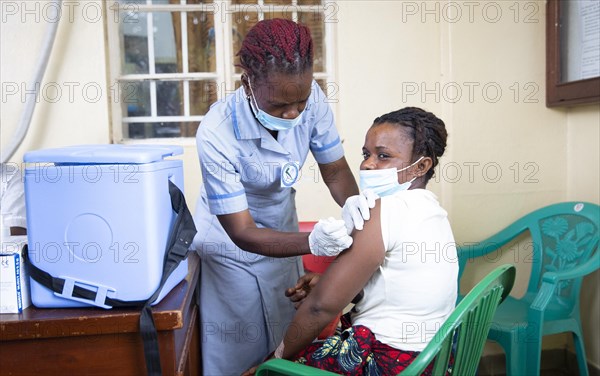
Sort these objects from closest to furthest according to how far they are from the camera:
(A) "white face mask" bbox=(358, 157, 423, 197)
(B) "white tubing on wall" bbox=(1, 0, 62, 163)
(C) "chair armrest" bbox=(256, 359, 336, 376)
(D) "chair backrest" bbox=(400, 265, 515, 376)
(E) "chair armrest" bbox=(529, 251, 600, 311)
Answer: (D) "chair backrest" bbox=(400, 265, 515, 376) < (C) "chair armrest" bbox=(256, 359, 336, 376) < (A) "white face mask" bbox=(358, 157, 423, 197) < (E) "chair armrest" bbox=(529, 251, 600, 311) < (B) "white tubing on wall" bbox=(1, 0, 62, 163)

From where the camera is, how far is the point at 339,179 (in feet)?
6.15

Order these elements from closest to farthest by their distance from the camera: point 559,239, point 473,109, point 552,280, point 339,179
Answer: point 339,179, point 552,280, point 559,239, point 473,109

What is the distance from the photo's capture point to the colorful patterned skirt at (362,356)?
4.12 ft

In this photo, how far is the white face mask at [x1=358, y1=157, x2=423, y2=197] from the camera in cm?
137

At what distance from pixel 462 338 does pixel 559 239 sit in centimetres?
149

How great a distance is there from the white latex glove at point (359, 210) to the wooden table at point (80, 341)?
0.44 metres

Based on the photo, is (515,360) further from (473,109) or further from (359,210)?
(359,210)

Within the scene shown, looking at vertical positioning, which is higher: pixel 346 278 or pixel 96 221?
pixel 96 221

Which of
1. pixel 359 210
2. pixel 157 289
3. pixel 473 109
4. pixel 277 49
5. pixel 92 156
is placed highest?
pixel 277 49

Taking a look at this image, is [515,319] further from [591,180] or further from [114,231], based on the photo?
[114,231]

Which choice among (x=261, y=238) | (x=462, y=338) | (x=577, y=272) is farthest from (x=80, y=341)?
(x=577, y=272)

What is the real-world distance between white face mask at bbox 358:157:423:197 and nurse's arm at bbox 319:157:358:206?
47 cm

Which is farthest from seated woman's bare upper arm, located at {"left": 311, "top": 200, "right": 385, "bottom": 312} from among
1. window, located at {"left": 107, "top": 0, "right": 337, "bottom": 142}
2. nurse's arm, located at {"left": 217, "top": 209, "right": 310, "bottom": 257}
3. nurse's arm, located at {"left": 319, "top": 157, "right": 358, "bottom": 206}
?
window, located at {"left": 107, "top": 0, "right": 337, "bottom": 142}

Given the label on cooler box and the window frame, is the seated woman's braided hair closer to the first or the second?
the label on cooler box
